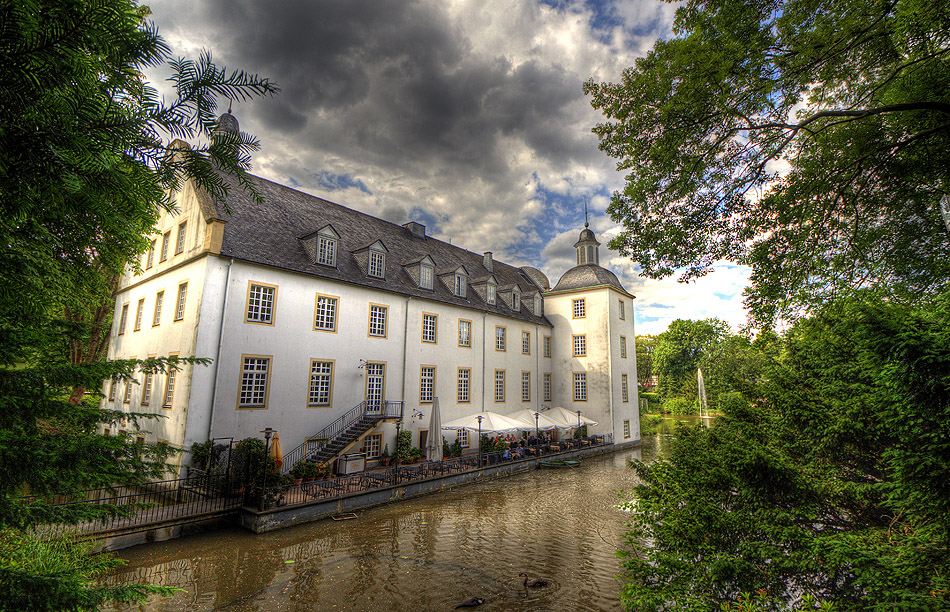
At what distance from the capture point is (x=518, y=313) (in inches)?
1303

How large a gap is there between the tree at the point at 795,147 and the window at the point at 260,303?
15608mm

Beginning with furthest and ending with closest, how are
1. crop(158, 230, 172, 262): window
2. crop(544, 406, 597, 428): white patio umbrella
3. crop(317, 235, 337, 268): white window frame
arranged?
1. crop(544, 406, 597, 428): white patio umbrella
2. crop(317, 235, 337, 268): white window frame
3. crop(158, 230, 172, 262): window

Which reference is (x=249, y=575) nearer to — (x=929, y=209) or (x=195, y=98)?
(x=195, y=98)

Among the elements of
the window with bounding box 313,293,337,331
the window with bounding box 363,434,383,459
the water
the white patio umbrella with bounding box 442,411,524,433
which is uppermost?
the window with bounding box 313,293,337,331

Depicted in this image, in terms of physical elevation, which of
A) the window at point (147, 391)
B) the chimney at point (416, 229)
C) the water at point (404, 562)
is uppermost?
the chimney at point (416, 229)

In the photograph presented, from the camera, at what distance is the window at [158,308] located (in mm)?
19750

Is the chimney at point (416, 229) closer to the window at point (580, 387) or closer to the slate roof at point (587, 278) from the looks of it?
the slate roof at point (587, 278)

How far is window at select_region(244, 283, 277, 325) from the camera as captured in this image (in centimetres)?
1788

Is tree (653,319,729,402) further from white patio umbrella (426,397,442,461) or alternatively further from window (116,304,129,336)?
window (116,304,129,336)

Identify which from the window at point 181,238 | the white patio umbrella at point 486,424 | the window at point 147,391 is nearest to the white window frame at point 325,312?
the window at point 181,238

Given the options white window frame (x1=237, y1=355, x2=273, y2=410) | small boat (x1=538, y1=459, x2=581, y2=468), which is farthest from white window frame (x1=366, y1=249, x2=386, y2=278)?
small boat (x1=538, y1=459, x2=581, y2=468)

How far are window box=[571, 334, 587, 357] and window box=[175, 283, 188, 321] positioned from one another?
2731cm

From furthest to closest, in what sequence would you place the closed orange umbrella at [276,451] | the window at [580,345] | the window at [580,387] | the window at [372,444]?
the window at [580,345], the window at [580,387], the window at [372,444], the closed orange umbrella at [276,451]

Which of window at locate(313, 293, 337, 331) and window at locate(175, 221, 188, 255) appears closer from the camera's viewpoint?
window at locate(175, 221, 188, 255)
